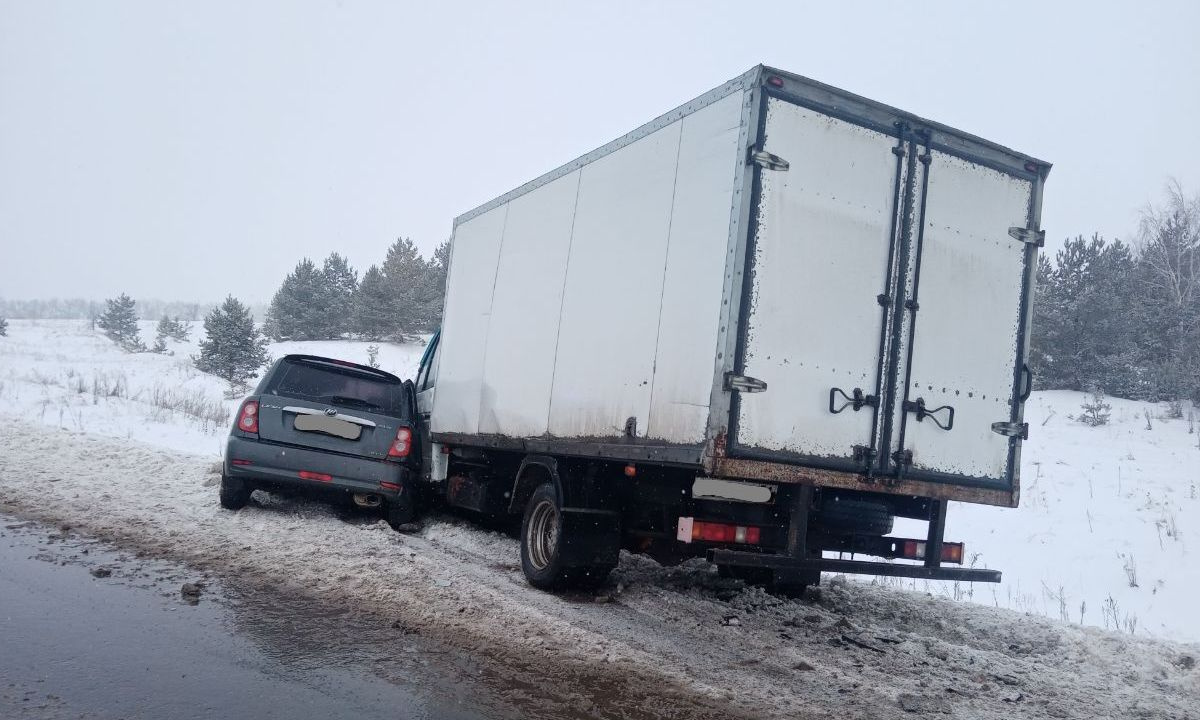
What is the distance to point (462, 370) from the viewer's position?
29.5 ft

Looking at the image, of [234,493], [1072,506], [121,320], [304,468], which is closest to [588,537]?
[304,468]

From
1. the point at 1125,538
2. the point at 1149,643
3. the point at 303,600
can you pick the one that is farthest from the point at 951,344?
the point at 1125,538

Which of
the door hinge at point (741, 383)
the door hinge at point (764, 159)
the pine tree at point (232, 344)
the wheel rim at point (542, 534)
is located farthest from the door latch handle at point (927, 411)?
the pine tree at point (232, 344)

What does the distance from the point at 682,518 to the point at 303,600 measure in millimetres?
2464

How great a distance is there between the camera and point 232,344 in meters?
35.2

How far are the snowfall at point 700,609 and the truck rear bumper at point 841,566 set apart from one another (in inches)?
18.9

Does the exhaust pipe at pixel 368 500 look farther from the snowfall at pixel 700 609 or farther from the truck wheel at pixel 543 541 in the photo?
the truck wheel at pixel 543 541

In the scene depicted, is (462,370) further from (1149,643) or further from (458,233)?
(1149,643)

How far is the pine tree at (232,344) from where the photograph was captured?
3528 cm

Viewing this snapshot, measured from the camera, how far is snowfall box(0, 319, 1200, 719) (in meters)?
4.61

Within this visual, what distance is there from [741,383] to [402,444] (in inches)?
174

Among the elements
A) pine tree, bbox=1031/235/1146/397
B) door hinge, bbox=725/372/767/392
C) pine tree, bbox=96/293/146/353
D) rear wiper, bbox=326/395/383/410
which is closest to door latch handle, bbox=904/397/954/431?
door hinge, bbox=725/372/767/392

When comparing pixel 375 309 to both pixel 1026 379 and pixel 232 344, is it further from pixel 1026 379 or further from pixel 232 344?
pixel 1026 379

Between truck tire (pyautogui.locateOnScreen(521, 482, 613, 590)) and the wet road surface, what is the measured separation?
166cm
